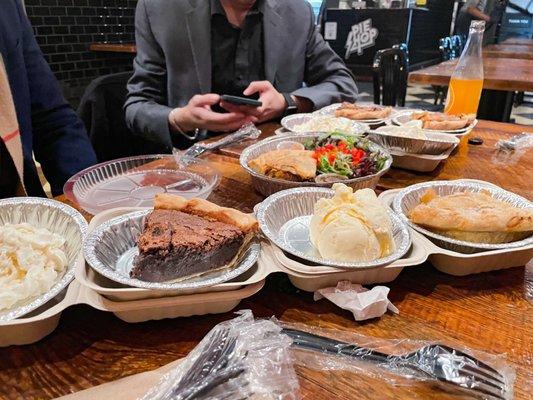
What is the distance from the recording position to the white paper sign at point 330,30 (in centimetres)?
704

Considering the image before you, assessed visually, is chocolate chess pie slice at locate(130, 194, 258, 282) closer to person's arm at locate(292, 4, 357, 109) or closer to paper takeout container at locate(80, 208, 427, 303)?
paper takeout container at locate(80, 208, 427, 303)

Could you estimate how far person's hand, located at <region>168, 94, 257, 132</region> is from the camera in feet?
5.39

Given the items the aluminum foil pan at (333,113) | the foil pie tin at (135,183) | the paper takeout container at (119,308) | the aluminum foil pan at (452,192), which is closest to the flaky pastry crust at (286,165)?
the foil pie tin at (135,183)

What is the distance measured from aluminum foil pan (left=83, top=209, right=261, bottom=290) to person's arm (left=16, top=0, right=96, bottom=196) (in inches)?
36.3

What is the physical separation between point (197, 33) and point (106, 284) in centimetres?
166

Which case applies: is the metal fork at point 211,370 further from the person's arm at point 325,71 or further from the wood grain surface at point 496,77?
the wood grain surface at point 496,77

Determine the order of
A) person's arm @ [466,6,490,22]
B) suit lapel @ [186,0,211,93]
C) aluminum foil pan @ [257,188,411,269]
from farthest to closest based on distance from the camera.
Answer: person's arm @ [466,6,490,22] < suit lapel @ [186,0,211,93] < aluminum foil pan @ [257,188,411,269]

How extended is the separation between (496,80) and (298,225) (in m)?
2.31

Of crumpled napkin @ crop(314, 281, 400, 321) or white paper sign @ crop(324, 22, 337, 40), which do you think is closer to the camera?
crumpled napkin @ crop(314, 281, 400, 321)

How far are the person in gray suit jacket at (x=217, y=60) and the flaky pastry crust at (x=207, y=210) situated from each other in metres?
1.02

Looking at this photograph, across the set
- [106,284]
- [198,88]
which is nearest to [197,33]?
[198,88]

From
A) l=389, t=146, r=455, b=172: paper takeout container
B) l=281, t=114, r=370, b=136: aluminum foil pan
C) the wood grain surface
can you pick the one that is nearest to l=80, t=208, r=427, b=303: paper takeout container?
l=389, t=146, r=455, b=172: paper takeout container

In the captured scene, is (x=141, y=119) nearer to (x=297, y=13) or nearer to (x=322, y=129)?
(x=322, y=129)

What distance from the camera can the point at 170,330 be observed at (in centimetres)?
68
